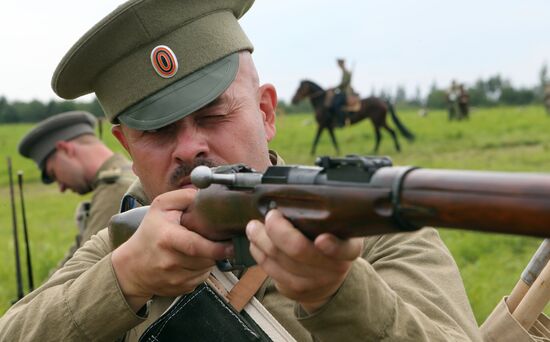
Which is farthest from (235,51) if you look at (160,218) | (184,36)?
(160,218)

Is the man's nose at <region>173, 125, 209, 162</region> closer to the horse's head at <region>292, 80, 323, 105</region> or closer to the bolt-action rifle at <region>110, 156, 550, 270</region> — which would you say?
the bolt-action rifle at <region>110, 156, 550, 270</region>

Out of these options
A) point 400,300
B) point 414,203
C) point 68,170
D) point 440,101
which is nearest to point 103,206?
point 68,170

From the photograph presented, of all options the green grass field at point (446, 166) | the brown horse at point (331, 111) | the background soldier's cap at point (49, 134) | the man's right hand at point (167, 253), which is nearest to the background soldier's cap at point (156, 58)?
the man's right hand at point (167, 253)

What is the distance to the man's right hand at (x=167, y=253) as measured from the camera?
2238 mm

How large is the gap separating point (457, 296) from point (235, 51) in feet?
4.29

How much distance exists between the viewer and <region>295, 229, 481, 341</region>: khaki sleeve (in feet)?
6.59

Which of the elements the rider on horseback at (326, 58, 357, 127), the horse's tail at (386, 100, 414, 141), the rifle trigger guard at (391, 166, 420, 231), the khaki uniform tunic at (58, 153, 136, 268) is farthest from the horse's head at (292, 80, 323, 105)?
the rifle trigger guard at (391, 166, 420, 231)

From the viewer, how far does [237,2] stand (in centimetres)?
322

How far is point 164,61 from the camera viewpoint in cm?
292

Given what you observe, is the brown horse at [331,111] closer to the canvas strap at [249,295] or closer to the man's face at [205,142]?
the man's face at [205,142]

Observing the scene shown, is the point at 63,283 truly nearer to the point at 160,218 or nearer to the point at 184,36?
the point at 160,218

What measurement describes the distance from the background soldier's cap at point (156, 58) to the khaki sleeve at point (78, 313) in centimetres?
62

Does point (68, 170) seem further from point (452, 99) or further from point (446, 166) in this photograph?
point (452, 99)

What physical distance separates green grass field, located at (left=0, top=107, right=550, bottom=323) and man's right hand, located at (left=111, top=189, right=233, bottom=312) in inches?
148
